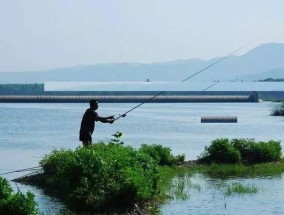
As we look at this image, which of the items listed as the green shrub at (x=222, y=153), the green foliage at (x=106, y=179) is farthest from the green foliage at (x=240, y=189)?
the green shrub at (x=222, y=153)

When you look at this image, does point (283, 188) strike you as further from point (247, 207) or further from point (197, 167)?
point (197, 167)

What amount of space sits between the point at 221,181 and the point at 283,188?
2478 mm

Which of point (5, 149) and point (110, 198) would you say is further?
point (5, 149)

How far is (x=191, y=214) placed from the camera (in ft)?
61.5

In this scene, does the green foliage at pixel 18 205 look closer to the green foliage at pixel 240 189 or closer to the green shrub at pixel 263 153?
the green foliage at pixel 240 189

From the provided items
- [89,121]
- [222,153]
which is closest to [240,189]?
[89,121]

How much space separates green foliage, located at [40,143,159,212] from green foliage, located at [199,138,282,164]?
10.1 metres

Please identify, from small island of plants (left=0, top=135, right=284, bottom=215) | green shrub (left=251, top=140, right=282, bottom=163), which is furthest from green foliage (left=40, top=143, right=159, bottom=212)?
green shrub (left=251, top=140, right=282, bottom=163)

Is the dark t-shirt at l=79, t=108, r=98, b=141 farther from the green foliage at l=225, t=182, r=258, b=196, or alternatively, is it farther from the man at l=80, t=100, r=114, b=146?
the green foliage at l=225, t=182, r=258, b=196

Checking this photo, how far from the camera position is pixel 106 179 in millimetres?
18703

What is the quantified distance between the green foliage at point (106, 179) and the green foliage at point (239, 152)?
399 inches

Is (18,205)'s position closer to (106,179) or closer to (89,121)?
(106,179)

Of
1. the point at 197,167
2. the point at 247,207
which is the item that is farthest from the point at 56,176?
the point at 197,167

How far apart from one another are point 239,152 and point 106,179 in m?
12.4
